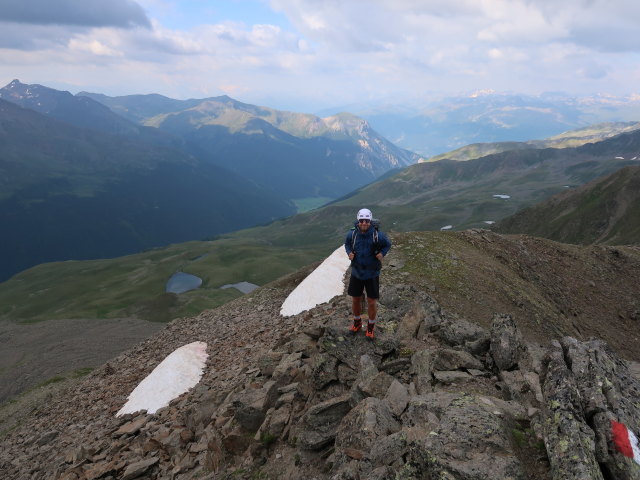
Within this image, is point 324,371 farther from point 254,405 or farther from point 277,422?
point 254,405

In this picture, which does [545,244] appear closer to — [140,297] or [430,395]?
[430,395]

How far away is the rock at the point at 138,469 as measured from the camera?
16.1 meters

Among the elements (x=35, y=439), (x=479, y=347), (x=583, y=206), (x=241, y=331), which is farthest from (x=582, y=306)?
(x=583, y=206)

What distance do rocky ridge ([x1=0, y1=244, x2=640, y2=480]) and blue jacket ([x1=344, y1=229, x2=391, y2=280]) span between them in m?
2.62

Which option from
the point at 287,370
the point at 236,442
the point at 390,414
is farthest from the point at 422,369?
the point at 236,442

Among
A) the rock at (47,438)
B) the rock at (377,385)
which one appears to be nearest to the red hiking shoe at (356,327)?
the rock at (377,385)

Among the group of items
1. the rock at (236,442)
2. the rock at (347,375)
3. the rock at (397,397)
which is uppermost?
the rock at (397,397)

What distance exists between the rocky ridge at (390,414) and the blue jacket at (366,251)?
2618mm

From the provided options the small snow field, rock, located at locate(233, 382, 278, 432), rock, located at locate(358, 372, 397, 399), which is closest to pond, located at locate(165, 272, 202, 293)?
the small snow field

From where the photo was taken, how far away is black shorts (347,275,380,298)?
16562 millimetres

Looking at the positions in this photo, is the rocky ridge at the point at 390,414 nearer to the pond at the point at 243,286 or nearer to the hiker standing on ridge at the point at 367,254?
the hiker standing on ridge at the point at 367,254

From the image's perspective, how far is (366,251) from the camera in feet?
52.7

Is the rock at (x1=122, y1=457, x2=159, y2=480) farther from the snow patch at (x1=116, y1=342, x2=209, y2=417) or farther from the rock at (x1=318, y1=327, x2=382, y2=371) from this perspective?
the rock at (x1=318, y1=327, x2=382, y2=371)

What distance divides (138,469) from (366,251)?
13141mm
